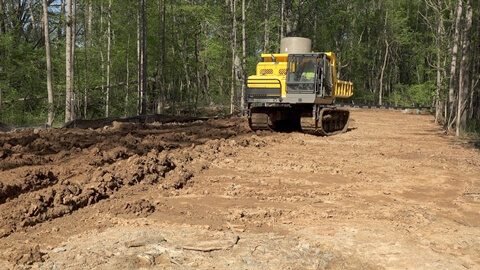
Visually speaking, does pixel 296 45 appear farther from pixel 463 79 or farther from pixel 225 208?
pixel 225 208

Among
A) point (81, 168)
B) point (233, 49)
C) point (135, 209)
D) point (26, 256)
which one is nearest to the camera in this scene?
point (26, 256)

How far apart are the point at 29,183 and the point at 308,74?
1062 centimetres

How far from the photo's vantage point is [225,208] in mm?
6211

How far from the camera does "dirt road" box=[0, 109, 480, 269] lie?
4.36 m

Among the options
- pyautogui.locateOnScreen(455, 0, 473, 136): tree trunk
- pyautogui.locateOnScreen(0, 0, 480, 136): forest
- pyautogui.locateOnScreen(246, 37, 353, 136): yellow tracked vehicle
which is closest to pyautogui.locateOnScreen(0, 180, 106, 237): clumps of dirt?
pyautogui.locateOnScreen(246, 37, 353, 136): yellow tracked vehicle

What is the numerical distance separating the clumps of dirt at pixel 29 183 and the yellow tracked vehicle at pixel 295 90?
9.20m

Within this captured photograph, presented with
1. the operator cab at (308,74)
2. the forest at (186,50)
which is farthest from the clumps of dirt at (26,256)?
the forest at (186,50)

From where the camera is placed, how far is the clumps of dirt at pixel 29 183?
5.95m

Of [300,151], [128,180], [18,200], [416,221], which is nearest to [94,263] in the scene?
[18,200]

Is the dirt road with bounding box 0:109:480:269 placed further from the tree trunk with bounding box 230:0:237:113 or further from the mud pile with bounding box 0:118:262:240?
the tree trunk with bounding box 230:0:237:113

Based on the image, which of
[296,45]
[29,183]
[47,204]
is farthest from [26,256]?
[296,45]

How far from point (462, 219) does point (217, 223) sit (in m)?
3.53

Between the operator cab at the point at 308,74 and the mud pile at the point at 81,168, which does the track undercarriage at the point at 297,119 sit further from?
the mud pile at the point at 81,168

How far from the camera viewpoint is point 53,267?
396 centimetres
